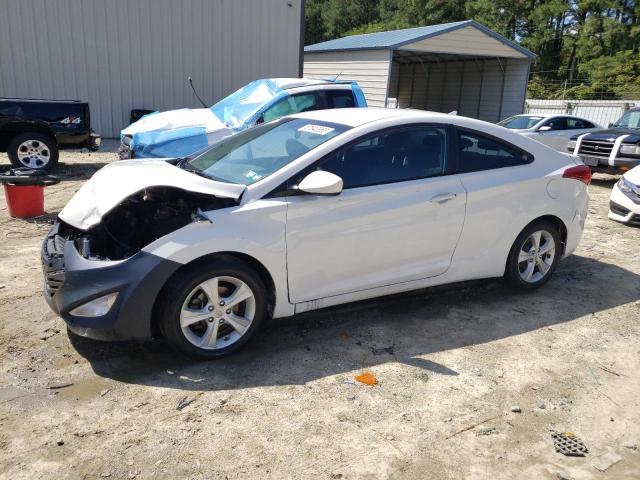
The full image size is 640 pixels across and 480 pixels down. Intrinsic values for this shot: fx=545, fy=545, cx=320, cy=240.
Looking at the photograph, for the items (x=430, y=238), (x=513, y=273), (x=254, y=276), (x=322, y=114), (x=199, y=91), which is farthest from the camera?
(x=199, y=91)

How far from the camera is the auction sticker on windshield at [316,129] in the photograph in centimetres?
404

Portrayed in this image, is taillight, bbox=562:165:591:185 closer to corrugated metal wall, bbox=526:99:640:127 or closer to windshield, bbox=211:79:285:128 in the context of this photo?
windshield, bbox=211:79:285:128

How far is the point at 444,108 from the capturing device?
28.7 m

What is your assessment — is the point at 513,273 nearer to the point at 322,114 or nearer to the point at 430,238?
the point at 430,238

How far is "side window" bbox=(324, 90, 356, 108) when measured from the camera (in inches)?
339

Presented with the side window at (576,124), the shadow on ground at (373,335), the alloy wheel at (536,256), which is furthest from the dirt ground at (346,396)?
the side window at (576,124)

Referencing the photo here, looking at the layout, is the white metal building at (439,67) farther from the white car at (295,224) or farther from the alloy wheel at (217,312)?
the alloy wheel at (217,312)

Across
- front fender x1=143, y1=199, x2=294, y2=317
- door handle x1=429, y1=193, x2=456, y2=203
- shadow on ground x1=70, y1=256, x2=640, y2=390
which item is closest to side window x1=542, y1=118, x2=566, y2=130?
shadow on ground x1=70, y1=256, x2=640, y2=390

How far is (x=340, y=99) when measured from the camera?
8664 mm

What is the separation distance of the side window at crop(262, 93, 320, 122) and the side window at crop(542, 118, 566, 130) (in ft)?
28.8

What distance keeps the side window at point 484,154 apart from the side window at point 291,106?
424 centimetres

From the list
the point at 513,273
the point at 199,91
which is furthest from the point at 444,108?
the point at 513,273

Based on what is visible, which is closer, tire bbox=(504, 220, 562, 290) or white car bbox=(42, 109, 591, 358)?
white car bbox=(42, 109, 591, 358)

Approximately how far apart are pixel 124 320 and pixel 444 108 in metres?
27.6
